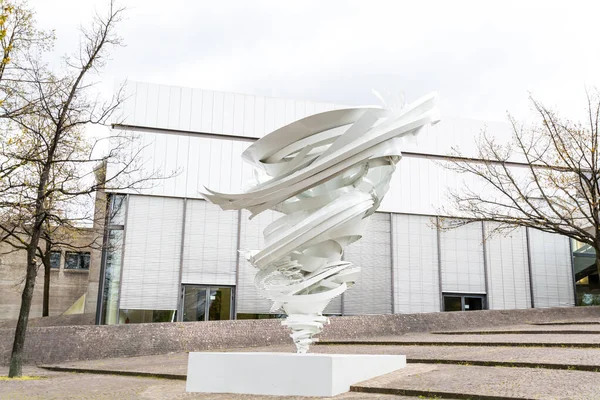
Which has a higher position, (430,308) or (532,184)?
(532,184)

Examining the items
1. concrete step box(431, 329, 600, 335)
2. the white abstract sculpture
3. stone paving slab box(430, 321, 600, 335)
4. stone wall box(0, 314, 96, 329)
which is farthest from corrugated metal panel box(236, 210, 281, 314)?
the white abstract sculpture

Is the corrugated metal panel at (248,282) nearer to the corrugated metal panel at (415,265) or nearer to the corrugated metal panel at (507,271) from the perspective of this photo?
the corrugated metal panel at (415,265)

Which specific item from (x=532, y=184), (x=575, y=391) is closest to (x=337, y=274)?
(x=575, y=391)

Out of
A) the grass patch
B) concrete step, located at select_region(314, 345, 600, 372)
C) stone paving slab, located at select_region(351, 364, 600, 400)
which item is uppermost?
concrete step, located at select_region(314, 345, 600, 372)

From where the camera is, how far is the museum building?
75.0ft

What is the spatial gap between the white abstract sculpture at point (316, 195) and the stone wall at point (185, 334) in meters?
6.55

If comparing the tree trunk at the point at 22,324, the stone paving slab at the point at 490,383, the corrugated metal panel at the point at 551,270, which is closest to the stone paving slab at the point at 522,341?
the stone paving slab at the point at 490,383

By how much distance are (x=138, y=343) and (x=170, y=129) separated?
10.4m

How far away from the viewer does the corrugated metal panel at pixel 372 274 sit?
82.0ft

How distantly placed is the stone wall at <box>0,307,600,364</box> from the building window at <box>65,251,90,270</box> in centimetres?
2002

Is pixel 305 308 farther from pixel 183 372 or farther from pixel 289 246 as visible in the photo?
pixel 183 372

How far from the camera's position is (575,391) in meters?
7.66

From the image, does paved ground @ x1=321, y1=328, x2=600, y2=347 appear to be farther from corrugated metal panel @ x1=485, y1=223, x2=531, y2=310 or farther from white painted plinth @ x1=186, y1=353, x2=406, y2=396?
corrugated metal panel @ x1=485, y1=223, x2=531, y2=310

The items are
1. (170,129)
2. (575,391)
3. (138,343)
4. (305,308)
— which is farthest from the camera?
(170,129)
